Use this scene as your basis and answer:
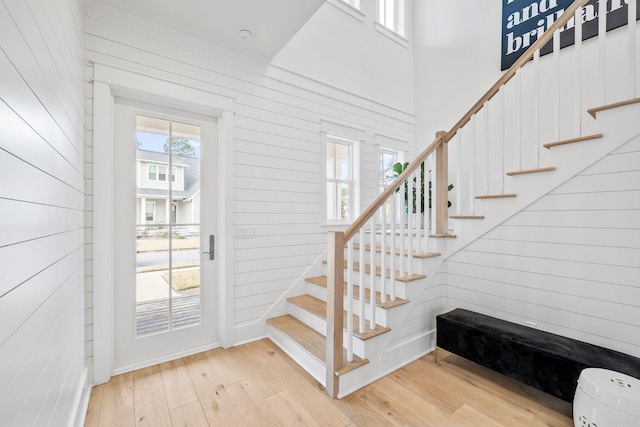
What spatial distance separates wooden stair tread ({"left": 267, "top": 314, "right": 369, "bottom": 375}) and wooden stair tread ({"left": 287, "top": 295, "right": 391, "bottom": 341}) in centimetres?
17

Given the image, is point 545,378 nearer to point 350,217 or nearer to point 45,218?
point 350,217

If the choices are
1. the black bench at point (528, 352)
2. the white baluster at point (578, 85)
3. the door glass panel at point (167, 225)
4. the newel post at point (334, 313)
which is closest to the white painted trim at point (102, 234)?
the door glass panel at point (167, 225)

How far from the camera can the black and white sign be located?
9.32 feet

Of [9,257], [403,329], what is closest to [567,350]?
[403,329]

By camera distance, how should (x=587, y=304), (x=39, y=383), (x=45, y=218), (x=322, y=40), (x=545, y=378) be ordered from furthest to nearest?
(x=322, y=40)
(x=587, y=304)
(x=545, y=378)
(x=45, y=218)
(x=39, y=383)

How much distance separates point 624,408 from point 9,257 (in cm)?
258

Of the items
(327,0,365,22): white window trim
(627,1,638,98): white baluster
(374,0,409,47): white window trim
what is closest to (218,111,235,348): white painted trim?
(327,0,365,22): white window trim

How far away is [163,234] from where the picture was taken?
2465 millimetres

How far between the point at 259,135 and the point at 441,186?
6.26 feet

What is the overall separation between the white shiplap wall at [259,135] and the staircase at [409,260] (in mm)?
415

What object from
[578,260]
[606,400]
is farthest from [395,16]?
[606,400]

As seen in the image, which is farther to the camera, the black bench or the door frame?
the door frame

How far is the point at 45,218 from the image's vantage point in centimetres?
108

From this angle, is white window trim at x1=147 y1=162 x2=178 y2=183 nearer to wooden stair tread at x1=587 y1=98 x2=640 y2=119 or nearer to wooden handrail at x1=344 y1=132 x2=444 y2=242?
wooden handrail at x1=344 y1=132 x2=444 y2=242
